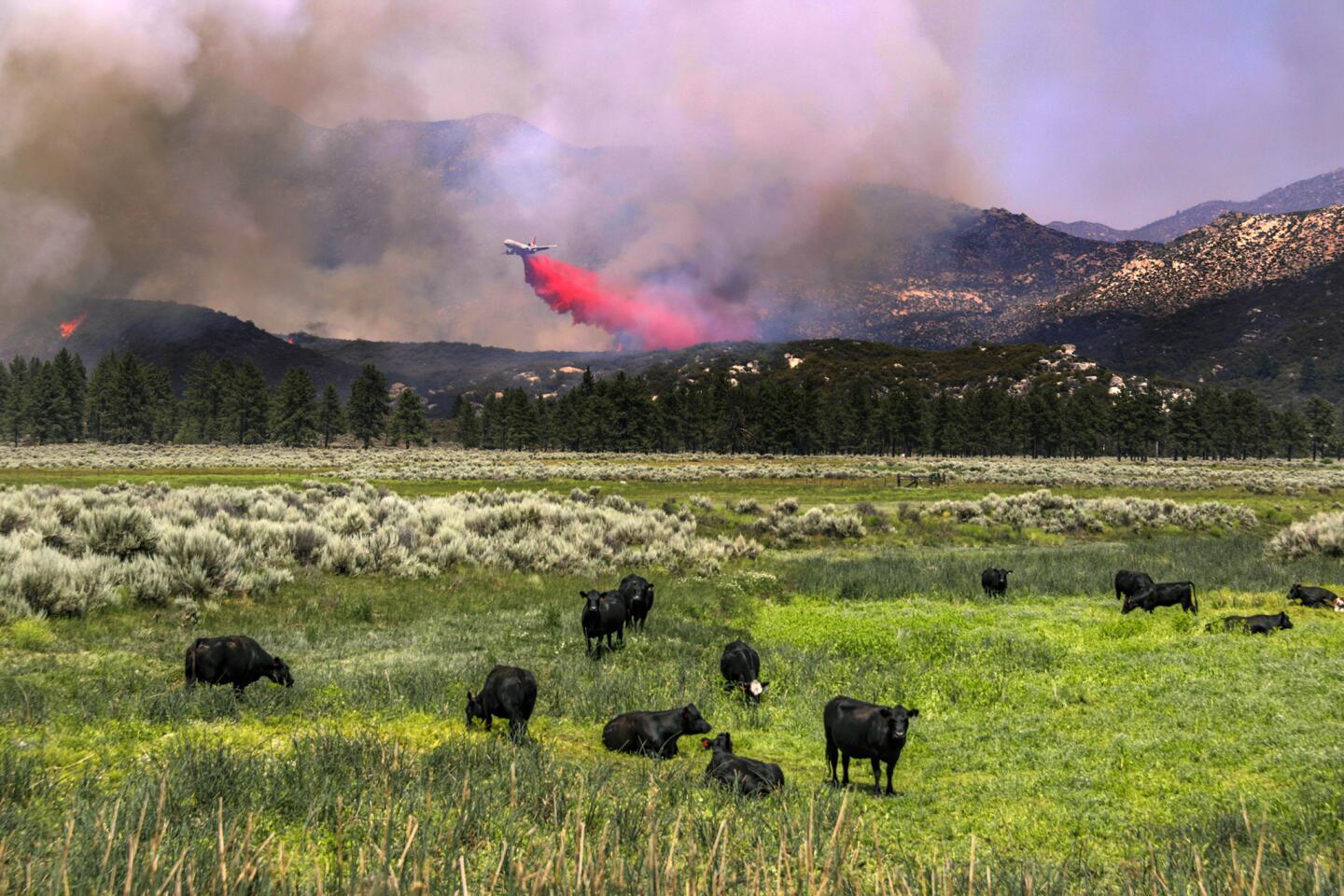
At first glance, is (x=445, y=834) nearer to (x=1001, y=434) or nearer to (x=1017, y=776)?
(x=1017, y=776)

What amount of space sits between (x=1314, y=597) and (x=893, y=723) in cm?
1261

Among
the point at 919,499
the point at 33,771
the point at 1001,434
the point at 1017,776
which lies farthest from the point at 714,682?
the point at 1001,434

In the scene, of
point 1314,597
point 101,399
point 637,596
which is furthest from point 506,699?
point 101,399

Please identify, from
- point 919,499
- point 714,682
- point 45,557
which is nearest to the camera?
point 714,682

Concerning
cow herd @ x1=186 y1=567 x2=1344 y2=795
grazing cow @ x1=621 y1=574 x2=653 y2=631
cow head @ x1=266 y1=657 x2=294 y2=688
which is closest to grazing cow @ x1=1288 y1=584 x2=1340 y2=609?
cow herd @ x1=186 y1=567 x2=1344 y2=795

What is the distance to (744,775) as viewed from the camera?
665cm

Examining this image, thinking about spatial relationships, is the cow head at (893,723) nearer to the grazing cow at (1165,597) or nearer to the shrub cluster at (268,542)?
the grazing cow at (1165,597)

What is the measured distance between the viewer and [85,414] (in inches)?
4247

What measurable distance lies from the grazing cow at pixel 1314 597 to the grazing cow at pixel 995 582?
5.41 meters

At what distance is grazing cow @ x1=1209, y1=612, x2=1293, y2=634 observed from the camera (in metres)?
11.9

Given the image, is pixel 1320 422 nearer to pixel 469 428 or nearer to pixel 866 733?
pixel 469 428

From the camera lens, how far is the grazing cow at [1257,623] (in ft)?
38.9

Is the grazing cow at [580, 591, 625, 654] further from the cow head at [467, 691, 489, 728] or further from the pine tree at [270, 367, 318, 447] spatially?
the pine tree at [270, 367, 318, 447]

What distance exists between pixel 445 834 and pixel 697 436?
11195cm
